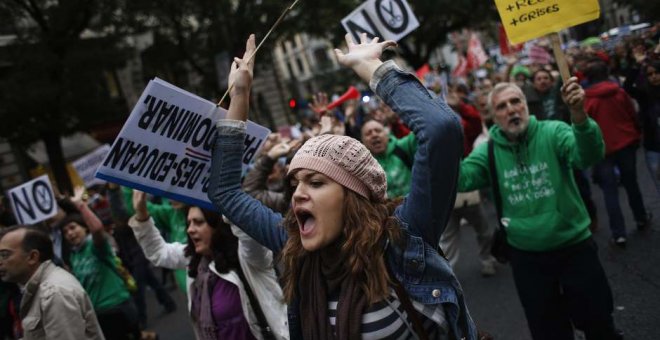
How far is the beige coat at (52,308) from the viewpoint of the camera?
306 centimetres

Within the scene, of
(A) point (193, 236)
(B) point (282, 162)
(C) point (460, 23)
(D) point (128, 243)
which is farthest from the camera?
(C) point (460, 23)

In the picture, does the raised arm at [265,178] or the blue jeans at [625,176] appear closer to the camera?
the raised arm at [265,178]

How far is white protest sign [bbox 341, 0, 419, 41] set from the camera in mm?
4957

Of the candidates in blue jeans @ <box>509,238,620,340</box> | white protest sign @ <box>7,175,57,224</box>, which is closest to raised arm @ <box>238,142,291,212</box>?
blue jeans @ <box>509,238,620,340</box>

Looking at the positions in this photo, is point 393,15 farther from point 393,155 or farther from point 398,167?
point 398,167

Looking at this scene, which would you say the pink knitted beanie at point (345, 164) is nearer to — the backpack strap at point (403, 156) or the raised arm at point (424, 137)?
the raised arm at point (424, 137)

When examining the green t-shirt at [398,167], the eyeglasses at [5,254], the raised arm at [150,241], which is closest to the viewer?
the eyeglasses at [5,254]

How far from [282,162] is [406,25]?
2023 mm

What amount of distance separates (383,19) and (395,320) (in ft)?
12.6

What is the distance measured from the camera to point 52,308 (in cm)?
307

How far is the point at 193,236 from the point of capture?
10.0 ft

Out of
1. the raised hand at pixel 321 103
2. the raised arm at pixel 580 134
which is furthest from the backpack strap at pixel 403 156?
the raised arm at pixel 580 134

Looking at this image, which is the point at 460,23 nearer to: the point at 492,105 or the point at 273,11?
the point at 273,11

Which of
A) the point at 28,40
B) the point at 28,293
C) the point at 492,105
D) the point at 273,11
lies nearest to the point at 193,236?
the point at 28,293
